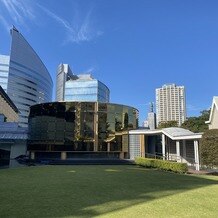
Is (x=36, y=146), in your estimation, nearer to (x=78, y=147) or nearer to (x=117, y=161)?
(x=78, y=147)

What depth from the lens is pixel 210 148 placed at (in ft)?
66.9

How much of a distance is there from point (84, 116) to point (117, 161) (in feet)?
25.5

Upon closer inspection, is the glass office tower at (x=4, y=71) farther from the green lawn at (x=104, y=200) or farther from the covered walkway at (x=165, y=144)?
the green lawn at (x=104, y=200)

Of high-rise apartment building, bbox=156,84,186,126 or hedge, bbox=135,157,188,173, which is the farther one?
high-rise apartment building, bbox=156,84,186,126

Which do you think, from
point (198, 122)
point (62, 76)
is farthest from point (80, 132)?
point (62, 76)

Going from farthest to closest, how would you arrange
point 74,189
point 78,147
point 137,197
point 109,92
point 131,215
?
1. point 109,92
2. point 78,147
3. point 74,189
4. point 137,197
5. point 131,215

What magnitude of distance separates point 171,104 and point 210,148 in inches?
3635

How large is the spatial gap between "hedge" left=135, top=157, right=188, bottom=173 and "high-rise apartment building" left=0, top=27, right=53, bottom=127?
101 metres

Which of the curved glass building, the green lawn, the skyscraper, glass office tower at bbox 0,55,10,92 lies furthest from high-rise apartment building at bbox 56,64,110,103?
the green lawn

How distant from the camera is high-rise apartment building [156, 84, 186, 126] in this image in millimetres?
110062

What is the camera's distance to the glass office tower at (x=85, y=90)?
117250 mm

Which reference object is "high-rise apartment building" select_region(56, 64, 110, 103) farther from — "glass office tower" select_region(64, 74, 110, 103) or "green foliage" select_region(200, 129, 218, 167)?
"green foliage" select_region(200, 129, 218, 167)

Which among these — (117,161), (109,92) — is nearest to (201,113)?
(117,161)

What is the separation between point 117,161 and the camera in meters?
32.4
